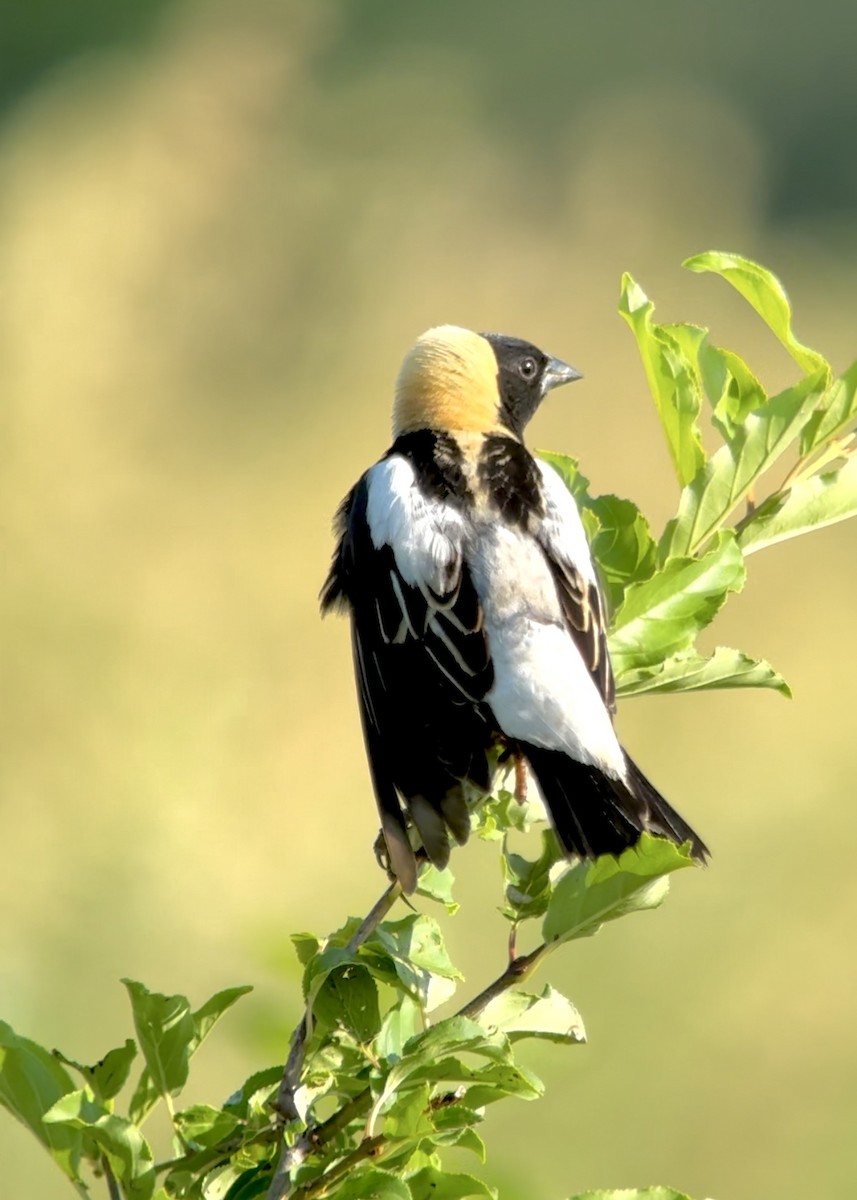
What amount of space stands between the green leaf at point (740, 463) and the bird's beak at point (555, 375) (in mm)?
1238

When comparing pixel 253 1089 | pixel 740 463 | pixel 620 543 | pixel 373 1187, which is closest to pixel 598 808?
pixel 620 543

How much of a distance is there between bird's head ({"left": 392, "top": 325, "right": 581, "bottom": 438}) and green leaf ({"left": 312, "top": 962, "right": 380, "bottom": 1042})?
1.31 metres

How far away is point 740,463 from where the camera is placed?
168 cm

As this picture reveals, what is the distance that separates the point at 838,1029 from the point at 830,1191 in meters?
0.93

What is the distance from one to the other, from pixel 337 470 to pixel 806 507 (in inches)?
260

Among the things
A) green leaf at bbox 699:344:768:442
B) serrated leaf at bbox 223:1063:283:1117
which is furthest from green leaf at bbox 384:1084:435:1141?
green leaf at bbox 699:344:768:442

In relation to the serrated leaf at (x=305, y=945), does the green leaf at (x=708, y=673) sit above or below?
above

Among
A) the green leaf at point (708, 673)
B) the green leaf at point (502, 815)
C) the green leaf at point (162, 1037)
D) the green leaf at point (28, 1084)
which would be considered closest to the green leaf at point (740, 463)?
the green leaf at point (708, 673)

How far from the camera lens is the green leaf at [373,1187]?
44.9 inches

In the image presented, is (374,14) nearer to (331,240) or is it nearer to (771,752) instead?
(331,240)

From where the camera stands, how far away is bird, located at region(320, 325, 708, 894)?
5.98 feet

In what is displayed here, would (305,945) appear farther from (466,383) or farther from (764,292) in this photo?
(466,383)

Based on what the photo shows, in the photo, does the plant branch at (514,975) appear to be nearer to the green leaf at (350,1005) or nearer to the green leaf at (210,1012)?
the green leaf at (350,1005)

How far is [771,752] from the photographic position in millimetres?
6449
